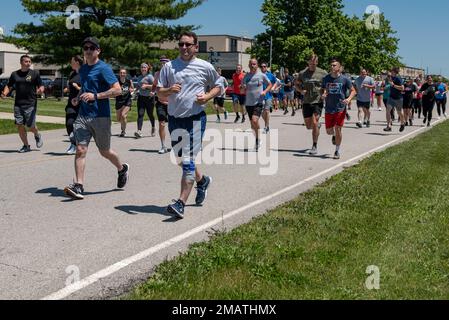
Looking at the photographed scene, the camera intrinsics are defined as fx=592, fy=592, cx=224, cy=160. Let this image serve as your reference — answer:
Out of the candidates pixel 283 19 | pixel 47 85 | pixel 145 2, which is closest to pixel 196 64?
pixel 145 2

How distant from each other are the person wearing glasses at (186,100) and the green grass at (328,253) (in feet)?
3.23

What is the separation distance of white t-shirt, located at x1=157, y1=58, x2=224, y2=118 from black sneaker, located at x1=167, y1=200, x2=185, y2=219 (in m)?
1.01

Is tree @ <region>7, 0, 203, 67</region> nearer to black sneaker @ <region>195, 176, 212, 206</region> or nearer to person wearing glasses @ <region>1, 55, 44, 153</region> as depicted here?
person wearing glasses @ <region>1, 55, 44, 153</region>

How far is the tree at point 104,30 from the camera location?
127 ft

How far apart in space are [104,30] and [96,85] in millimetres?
33586

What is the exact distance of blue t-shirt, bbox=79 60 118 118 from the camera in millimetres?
7695

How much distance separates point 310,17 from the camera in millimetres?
68625

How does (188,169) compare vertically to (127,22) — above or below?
below

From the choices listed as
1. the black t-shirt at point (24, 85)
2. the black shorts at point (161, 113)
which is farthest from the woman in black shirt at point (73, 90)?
the black shorts at point (161, 113)

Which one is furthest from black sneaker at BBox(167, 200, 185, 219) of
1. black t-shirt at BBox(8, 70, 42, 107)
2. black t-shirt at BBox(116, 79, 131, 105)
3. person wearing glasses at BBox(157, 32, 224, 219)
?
black t-shirt at BBox(116, 79, 131, 105)

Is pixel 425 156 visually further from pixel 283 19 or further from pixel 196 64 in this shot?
pixel 283 19

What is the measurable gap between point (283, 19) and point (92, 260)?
66.7m

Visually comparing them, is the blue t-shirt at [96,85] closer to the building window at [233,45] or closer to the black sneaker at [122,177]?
the black sneaker at [122,177]

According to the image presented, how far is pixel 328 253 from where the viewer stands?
5.19 metres
